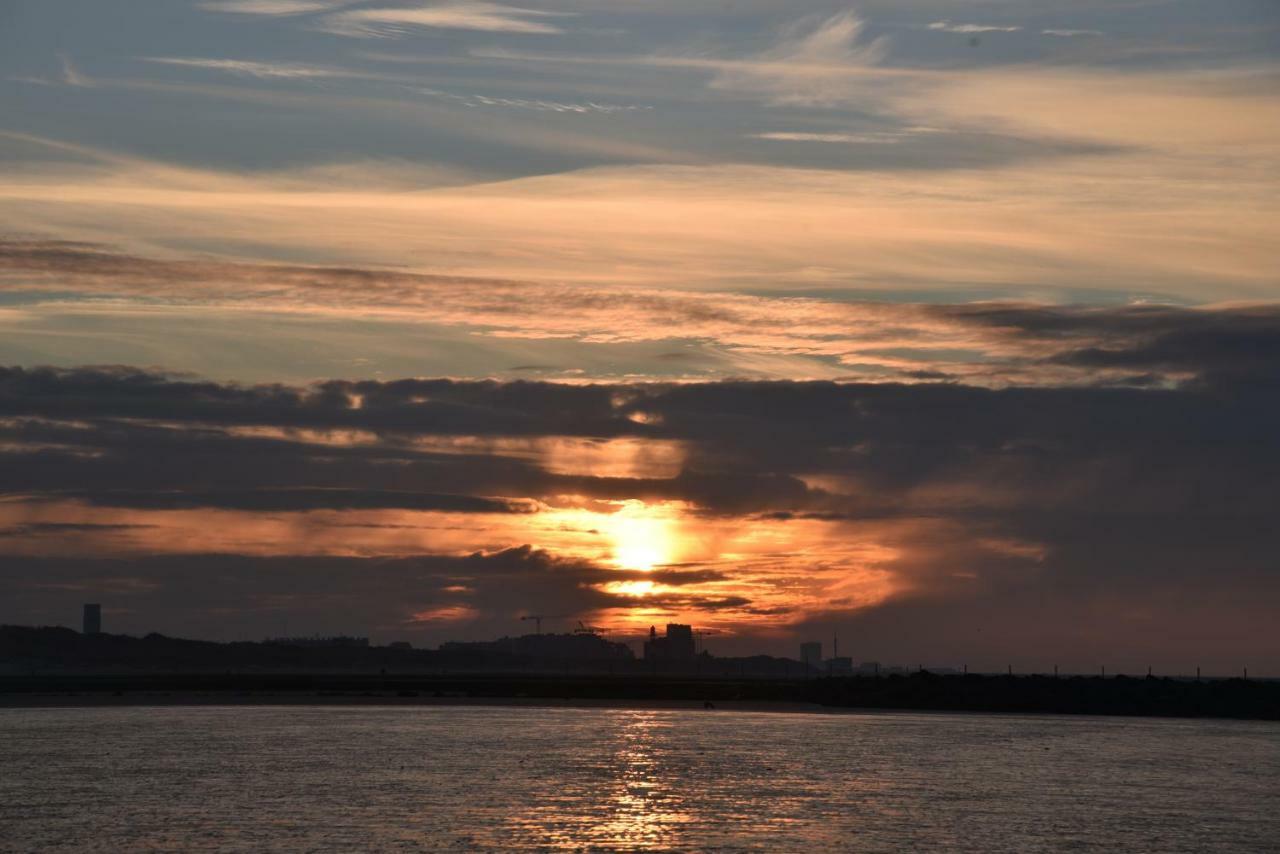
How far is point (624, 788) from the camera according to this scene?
75.9 metres

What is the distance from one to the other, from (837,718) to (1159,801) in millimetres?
73132

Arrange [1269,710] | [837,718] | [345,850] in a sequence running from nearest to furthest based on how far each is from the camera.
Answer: [345,850] < [837,718] < [1269,710]

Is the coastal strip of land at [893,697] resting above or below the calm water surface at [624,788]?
above

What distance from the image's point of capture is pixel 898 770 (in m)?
86.2

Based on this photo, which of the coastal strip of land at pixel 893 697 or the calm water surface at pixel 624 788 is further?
the coastal strip of land at pixel 893 697

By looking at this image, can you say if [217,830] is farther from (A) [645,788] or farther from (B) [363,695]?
(B) [363,695]

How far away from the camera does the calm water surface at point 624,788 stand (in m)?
58.2

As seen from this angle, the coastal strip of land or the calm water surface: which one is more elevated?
the coastal strip of land

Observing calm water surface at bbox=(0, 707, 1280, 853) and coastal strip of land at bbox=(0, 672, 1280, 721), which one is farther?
coastal strip of land at bbox=(0, 672, 1280, 721)

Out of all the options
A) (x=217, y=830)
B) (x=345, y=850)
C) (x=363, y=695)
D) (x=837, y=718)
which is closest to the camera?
(x=345, y=850)

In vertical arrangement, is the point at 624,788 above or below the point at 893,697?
below

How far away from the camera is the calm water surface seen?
5822 centimetres

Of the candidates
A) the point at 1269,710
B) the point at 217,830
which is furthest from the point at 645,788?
the point at 1269,710

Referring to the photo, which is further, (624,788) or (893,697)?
(893,697)
